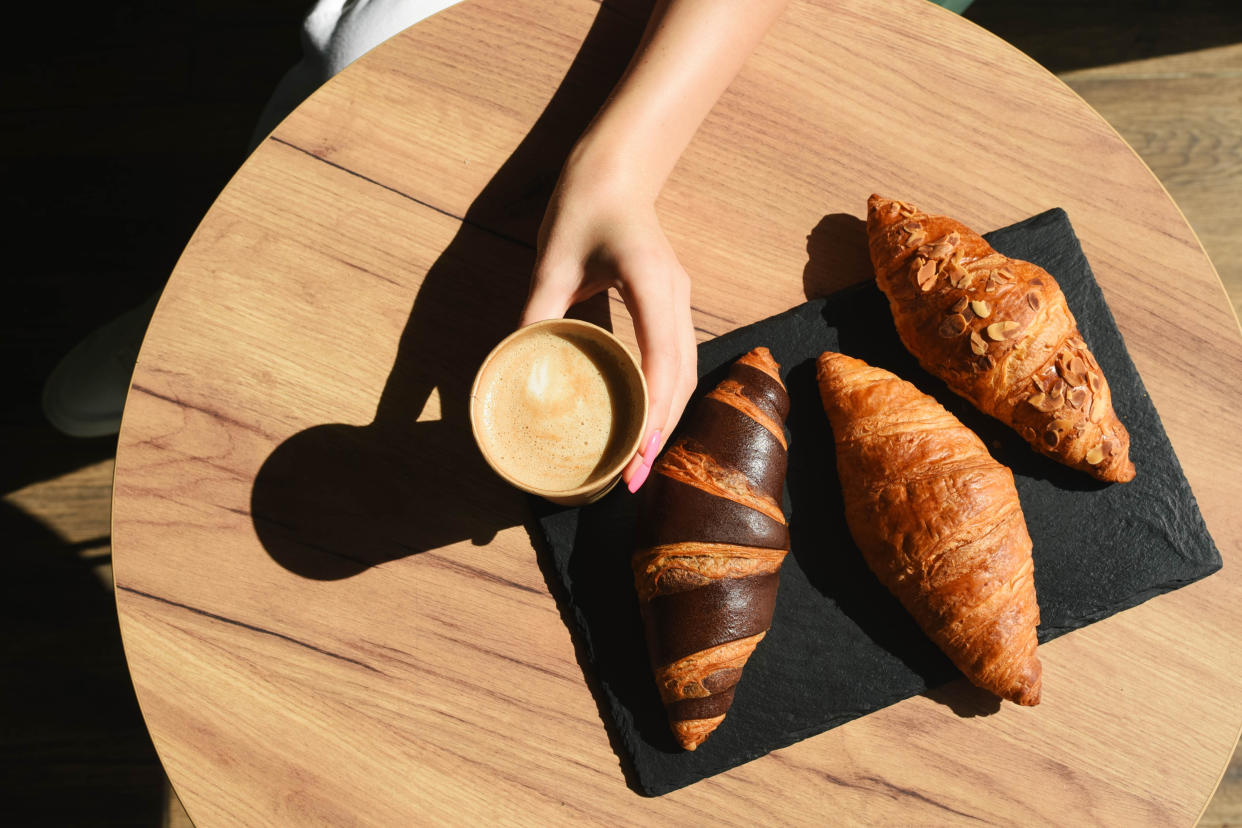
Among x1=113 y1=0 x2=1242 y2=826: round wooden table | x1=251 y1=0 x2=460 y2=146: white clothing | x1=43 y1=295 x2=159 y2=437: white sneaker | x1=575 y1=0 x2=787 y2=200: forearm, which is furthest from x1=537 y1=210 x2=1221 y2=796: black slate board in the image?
x1=43 y1=295 x2=159 y2=437: white sneaker

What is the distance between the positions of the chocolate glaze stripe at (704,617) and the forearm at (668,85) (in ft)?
1.90

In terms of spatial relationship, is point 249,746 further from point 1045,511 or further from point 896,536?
point 1045,511

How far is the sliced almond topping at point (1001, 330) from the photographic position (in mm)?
1101

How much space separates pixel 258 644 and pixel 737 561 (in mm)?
701

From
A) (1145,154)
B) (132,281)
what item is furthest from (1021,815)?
(132,281)

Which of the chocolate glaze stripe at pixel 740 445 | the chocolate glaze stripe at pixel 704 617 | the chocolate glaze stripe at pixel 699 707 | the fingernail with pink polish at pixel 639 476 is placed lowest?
the chocolate glaze stripe at pixel 699 707

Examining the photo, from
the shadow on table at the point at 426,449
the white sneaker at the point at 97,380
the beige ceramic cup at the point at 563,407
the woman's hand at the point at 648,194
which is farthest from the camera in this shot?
the white sneaker at the point at 97,380

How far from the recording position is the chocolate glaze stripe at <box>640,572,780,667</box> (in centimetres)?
104

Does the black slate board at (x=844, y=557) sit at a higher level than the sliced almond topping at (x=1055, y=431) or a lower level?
lower

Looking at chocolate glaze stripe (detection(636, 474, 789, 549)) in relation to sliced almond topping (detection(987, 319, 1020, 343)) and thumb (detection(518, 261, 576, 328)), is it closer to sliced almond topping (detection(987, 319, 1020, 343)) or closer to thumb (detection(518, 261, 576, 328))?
thumb (detection(518, 261, 576, 328))

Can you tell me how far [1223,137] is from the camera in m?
2.23

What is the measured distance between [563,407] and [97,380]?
143cm

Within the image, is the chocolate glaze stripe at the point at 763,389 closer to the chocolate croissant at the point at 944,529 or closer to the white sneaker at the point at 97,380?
the chocolate croissant at the point at 944,529

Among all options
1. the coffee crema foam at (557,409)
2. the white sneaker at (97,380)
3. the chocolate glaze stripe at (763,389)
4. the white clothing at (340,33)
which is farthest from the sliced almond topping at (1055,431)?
the white sneaker at (97,380)
